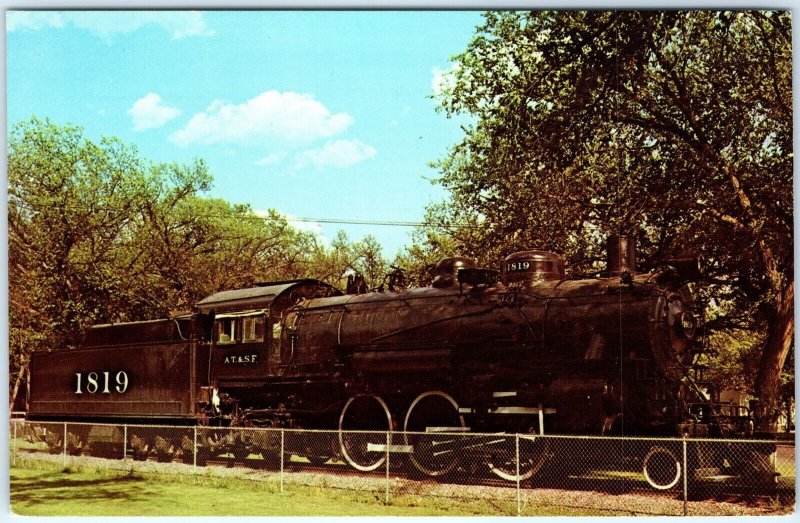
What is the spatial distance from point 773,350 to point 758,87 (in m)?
4.22

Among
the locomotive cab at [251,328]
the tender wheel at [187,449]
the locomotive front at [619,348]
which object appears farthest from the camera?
the locomotive cab at [251,328]

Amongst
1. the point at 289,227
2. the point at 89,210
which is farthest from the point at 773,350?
the point at 89,210

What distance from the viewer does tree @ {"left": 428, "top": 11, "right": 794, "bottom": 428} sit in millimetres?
12141

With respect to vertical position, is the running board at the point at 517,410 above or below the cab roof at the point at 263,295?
below

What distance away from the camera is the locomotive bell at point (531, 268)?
13.4 m

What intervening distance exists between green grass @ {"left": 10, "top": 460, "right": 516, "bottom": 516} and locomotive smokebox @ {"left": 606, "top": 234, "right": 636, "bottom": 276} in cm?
401

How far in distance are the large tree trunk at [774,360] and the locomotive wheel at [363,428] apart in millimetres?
5645

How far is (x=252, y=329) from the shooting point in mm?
15961

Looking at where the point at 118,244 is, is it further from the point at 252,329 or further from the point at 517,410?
the point at 517,410

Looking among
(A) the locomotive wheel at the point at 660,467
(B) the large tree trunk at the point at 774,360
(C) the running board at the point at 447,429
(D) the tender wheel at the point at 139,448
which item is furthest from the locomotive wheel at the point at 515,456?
(D) the tender wheel at the point at 139,448

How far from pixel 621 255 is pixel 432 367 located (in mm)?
3294

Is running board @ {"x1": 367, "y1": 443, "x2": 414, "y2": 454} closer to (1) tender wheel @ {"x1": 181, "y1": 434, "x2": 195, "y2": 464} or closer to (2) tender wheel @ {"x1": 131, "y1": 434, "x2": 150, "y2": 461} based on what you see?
(1) tender wheel @ {"x1": 181, "y1": 434, "x2": 195, "y2": 464}

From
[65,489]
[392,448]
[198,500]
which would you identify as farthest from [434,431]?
[65,489]

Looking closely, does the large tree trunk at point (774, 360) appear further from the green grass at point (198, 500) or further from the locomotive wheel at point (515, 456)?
the green grass at point (198, 500)
